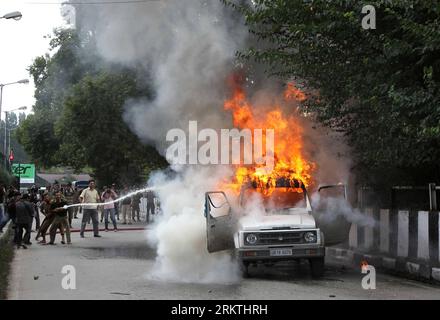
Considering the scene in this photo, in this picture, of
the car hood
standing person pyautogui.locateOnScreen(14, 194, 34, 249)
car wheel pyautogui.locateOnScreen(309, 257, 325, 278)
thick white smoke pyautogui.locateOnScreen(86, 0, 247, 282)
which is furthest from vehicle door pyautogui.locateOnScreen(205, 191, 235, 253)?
standing person pyautogui.locateOnScreen(14, 194, 34, 249)

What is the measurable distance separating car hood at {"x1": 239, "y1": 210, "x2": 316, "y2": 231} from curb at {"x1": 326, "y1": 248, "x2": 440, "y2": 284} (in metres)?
2.06

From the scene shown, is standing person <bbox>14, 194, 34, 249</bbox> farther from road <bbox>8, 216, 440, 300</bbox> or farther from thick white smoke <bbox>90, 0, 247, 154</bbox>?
thick white smoke <bbox>90, 0, 247, 154</bbox>

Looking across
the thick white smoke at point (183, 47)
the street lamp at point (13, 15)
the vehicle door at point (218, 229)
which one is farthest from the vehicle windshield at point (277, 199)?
the street lamp at point (13, 15)

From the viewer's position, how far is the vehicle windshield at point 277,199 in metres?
10.5

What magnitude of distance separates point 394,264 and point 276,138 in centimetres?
322

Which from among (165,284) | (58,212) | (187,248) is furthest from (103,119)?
(165,284)

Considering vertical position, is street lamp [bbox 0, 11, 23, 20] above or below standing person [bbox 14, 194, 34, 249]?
above

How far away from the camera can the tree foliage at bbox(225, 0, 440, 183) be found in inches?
374

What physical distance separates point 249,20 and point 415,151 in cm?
379

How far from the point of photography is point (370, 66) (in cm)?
1057

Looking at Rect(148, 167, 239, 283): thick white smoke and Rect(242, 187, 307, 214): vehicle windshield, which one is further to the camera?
Rect(242, 187, 307, 214): vehicle windshield

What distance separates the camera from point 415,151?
10.6m

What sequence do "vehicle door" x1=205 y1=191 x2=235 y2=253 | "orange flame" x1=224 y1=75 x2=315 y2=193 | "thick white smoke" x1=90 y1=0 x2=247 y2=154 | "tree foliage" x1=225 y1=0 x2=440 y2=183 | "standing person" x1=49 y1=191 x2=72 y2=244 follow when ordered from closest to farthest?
"tree foliage" x1=225 y1=0 x2=440 y2=183 < "vehicle door" x1=205 y1=191 x2=235 y2=253 < "orange flame" x1=224 y1=75 x2=315 y2=193 < "thick white smoke" x1=90 y1=0 x2=247 y2=154 < "standing person" x1=49 y1=191 x2=72 y2=244

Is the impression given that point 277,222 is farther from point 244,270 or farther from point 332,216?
point 332,216
